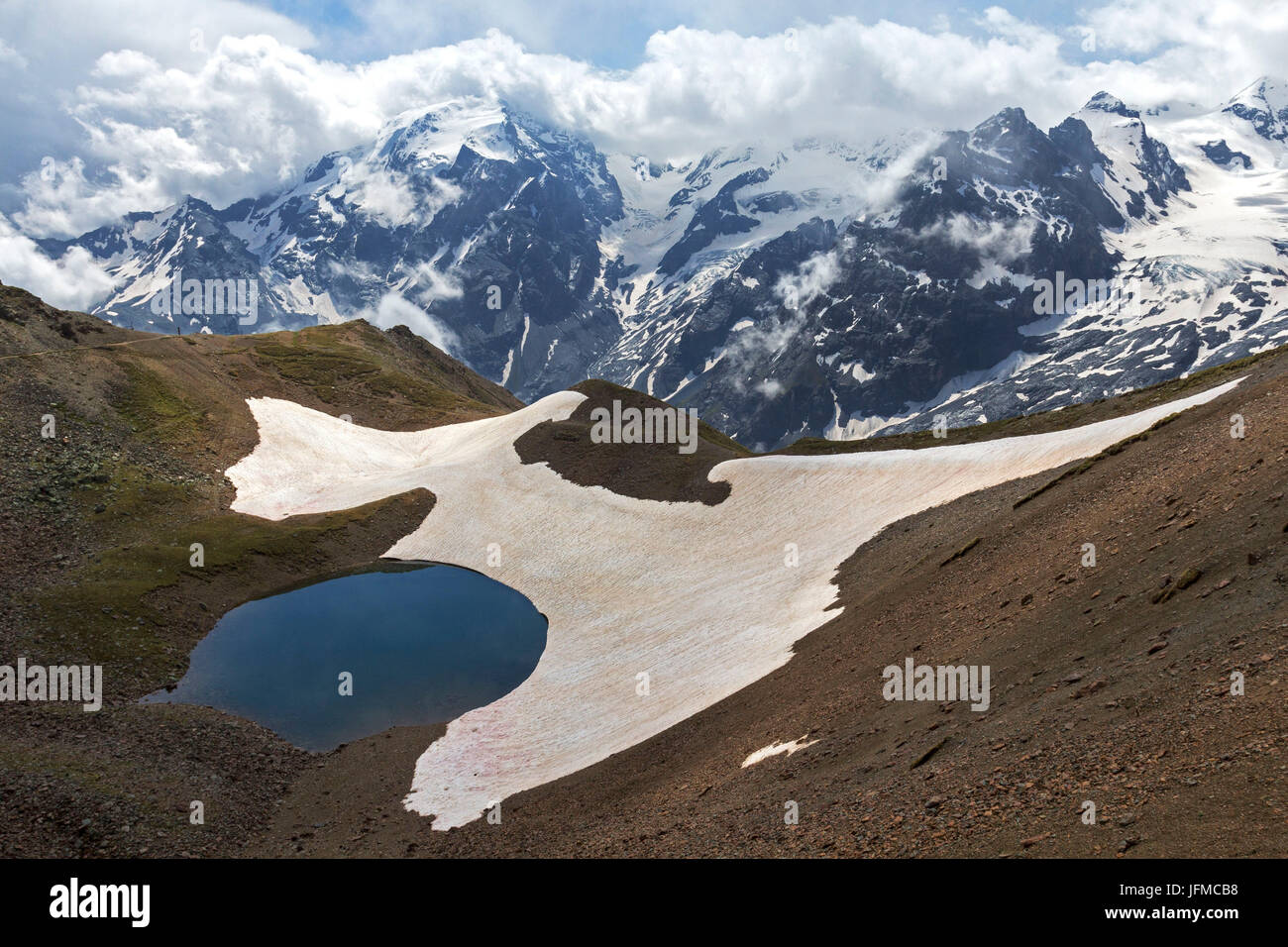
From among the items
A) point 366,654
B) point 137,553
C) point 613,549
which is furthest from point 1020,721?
point 137,553

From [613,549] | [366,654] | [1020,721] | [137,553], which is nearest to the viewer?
[1020,721]

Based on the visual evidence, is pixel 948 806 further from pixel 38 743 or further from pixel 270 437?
pixel 270 437

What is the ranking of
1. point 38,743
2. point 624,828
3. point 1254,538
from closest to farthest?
point 1254,538
point 624,828
point 38,743

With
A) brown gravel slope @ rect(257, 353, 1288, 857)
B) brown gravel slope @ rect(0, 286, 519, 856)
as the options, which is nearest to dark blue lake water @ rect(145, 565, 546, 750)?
brown gravel slope @ rect(0, 286, 519, 856)

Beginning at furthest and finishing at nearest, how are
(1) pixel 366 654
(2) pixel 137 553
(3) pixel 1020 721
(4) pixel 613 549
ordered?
(4) pixel 613 549, (2) pixel 137 553, (1) pixel 366 654, (3) pixel 1020 721

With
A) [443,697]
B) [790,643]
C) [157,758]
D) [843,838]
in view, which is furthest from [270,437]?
[843,838]

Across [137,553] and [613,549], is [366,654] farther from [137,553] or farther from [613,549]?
[613,549]
